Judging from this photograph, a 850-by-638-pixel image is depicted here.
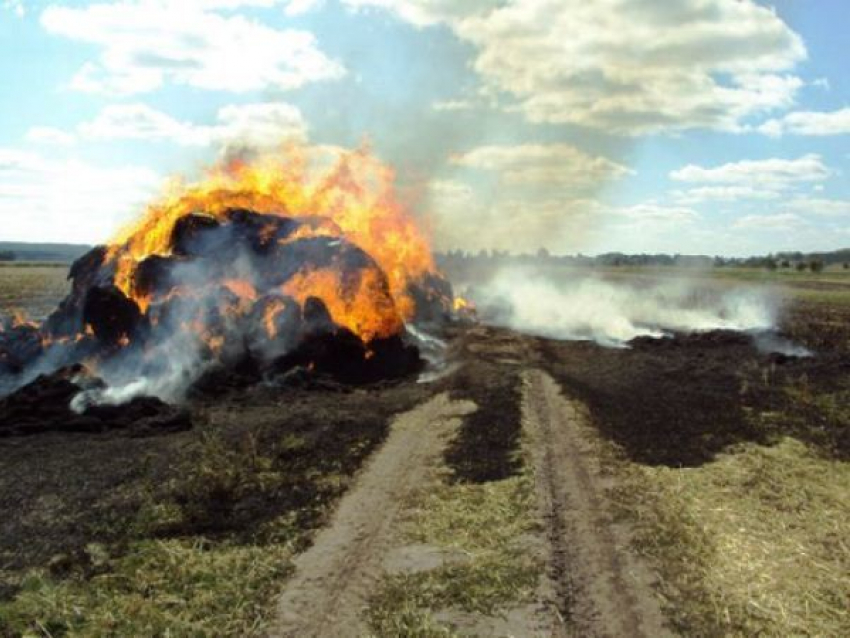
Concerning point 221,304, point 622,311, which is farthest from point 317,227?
point 622,311

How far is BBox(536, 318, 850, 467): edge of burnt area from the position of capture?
56.8 ft

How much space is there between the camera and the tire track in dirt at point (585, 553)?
8992mm

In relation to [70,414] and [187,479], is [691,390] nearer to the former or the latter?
[187,479]

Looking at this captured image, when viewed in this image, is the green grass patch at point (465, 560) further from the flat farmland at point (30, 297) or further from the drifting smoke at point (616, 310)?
the flat farmland at point (30, 297)

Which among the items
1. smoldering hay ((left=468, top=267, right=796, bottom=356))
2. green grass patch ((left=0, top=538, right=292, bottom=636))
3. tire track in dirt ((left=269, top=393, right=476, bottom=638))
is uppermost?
smoldering hay ((left=468, top=267, right=796, bottom=356))

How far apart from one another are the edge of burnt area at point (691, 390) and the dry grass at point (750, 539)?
3.87 feet

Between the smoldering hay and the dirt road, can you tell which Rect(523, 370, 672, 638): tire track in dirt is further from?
the smoldering hay

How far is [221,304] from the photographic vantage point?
25.3 meters

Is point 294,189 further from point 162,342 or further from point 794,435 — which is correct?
point 794,435

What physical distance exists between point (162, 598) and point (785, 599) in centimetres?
831

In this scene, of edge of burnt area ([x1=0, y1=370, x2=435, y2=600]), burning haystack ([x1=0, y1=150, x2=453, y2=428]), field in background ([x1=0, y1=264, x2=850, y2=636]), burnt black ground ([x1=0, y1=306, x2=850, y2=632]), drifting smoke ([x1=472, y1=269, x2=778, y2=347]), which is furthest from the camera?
drifting smoke ([x1=472, y1=269, x2=778, y2=347])

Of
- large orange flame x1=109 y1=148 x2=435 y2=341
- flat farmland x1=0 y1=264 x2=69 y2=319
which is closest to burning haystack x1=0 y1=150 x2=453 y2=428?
large orange flame x1=109 y1=148 x2=435 y2=341

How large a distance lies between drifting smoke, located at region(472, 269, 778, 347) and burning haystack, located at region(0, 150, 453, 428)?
14.2m

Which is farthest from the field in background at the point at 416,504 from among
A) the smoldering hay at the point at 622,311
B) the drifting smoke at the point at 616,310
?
the drifting smoke at the point at 616,310
